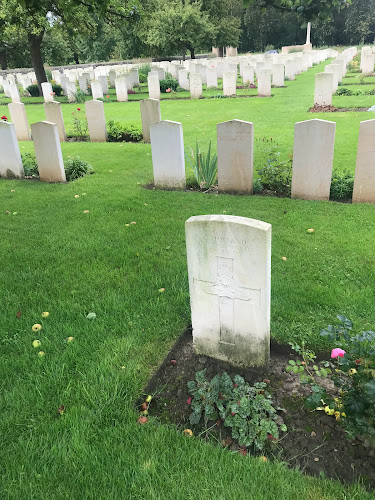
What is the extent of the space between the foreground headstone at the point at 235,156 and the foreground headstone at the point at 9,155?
4016 mm

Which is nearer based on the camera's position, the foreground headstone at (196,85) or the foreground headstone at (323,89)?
the foreground headstone at (323,89)

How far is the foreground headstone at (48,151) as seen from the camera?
286 inches

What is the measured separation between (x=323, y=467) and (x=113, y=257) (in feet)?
10.2

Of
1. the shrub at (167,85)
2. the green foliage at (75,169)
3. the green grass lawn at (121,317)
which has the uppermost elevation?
the shrub at (167,85)

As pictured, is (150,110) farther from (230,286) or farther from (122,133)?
(230,286)

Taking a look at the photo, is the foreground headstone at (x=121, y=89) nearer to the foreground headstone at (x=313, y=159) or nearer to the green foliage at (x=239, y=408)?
the foreground headstone at (x=313, y=159)

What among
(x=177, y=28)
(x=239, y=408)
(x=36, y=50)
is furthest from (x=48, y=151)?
(x=177, y=28)

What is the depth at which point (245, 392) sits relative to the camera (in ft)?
8.77

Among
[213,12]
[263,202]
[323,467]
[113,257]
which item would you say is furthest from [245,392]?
[213,12]

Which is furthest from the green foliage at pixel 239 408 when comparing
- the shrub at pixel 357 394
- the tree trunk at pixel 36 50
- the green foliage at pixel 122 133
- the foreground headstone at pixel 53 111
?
the tree trunk at pixel 36 50

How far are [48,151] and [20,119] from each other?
16.3 feet

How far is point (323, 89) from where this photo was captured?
13109mm

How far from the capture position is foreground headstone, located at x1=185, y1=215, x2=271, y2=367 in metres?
2.58

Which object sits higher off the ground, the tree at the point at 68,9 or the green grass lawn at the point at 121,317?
the tree at the point at 68,9
